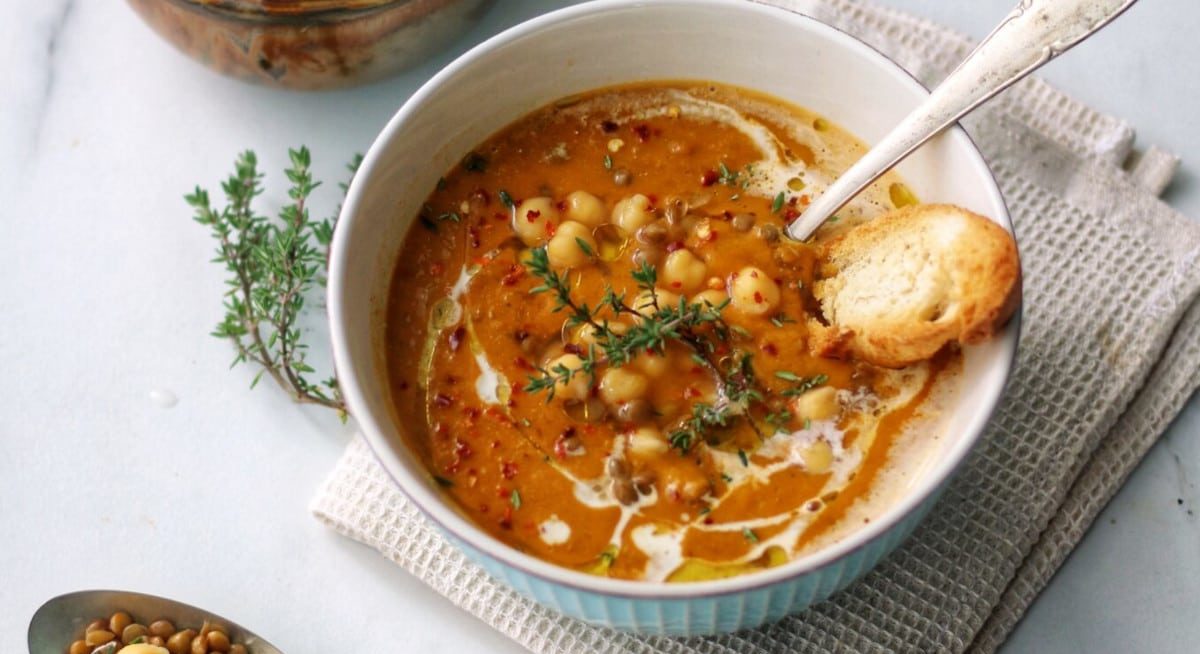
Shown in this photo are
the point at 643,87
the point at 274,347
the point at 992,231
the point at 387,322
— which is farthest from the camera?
the point at 274,347

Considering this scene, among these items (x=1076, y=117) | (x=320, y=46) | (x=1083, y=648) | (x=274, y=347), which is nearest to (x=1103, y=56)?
(x=1076, y=117)

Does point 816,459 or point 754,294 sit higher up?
point 754,294

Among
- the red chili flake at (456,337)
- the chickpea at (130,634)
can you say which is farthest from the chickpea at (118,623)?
the red chili flake at (456,337)

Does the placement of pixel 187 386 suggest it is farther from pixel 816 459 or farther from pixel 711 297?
pixel 816 459

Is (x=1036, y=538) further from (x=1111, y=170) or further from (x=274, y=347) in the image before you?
(x=274, y=347)

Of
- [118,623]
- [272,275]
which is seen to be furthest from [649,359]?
[118,623]

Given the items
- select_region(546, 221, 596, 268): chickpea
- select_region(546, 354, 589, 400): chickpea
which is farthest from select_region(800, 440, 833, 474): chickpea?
select_region(546, 221, 596, 268): chickpea

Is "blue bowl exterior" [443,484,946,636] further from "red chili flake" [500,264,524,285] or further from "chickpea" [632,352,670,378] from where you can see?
"red chili flake" [500,264,524,285]
